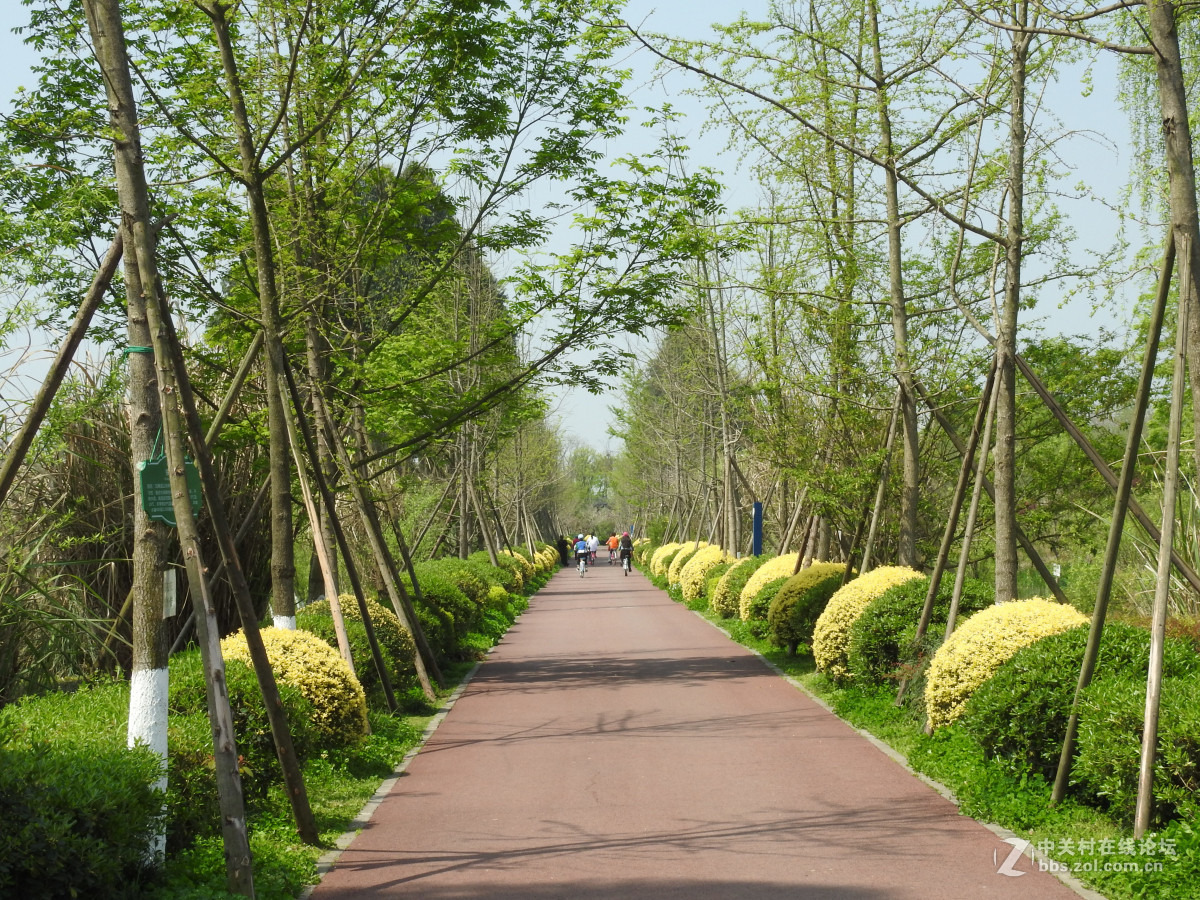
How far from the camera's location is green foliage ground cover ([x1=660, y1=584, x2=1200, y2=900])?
221 inches

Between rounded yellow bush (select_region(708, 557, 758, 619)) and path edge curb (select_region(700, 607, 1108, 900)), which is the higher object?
rounded yellow bush (select_region(708, 557, 758, 619))

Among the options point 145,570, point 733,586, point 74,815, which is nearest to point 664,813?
point 145,570

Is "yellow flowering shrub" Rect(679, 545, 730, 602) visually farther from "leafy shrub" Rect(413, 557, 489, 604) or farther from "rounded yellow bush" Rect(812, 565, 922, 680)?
"rounded yellow bush" Rect(812, 565, 922, 680)

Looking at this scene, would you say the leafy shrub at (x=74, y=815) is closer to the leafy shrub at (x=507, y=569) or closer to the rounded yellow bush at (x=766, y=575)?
the rounded yellow bush at (x=766, y=575)

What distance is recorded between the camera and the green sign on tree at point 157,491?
6.33 meters

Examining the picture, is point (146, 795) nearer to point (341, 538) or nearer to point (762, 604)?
point (341, 538)

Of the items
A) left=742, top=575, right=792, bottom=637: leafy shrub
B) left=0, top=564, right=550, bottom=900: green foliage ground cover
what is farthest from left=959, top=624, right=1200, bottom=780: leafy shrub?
left=742, top=575, right=792, bottom=637: leafy shrub

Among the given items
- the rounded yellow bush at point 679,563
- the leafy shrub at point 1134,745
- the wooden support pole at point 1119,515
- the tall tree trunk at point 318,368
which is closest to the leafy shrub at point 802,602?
the tall tree trunk at point 318,368

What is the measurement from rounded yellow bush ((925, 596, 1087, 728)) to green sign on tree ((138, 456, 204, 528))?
5.75m

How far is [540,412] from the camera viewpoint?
66.0 ft

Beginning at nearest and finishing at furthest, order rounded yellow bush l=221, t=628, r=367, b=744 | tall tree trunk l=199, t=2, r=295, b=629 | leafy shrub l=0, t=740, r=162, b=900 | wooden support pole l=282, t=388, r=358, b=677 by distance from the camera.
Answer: leafy shrub l=0, t=740, r=162, b=900, rounded yellow bush l=221, t=628, r=367, b=744, tall tree trunk l=199, t=2, r=295, b=629, wooden support pole l=282, t=388, r=358, b=677

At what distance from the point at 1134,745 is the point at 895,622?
557 cm

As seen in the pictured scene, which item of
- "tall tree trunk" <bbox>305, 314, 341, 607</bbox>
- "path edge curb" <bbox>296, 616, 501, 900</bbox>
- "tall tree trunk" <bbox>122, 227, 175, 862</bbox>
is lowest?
"path edge curb" <bbox>296, 616, 501, 900</bbox>

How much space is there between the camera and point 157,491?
20.9ft
